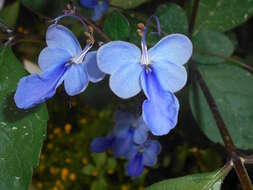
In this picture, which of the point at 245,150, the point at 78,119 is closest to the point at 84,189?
the point at 78,119

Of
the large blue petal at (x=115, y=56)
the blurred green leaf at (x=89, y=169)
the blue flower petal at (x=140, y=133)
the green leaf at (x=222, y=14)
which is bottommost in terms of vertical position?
the blurred green leaf at (x=89, y=169)

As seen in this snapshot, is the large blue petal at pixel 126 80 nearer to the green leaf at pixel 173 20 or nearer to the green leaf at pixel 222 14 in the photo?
the green leaf at pixel 173 20

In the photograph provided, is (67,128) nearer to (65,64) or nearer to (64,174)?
(64,174)

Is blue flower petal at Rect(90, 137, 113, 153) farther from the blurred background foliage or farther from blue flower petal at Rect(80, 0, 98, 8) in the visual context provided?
blue flower petal at Rect(80, 0, 98, 8)

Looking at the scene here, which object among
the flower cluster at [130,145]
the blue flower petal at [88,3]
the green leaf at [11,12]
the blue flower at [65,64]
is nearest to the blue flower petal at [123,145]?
the flower cluster at [130,145]

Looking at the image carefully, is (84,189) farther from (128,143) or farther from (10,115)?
(10,115)

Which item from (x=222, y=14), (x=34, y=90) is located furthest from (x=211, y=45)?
(x=34, y=90)
